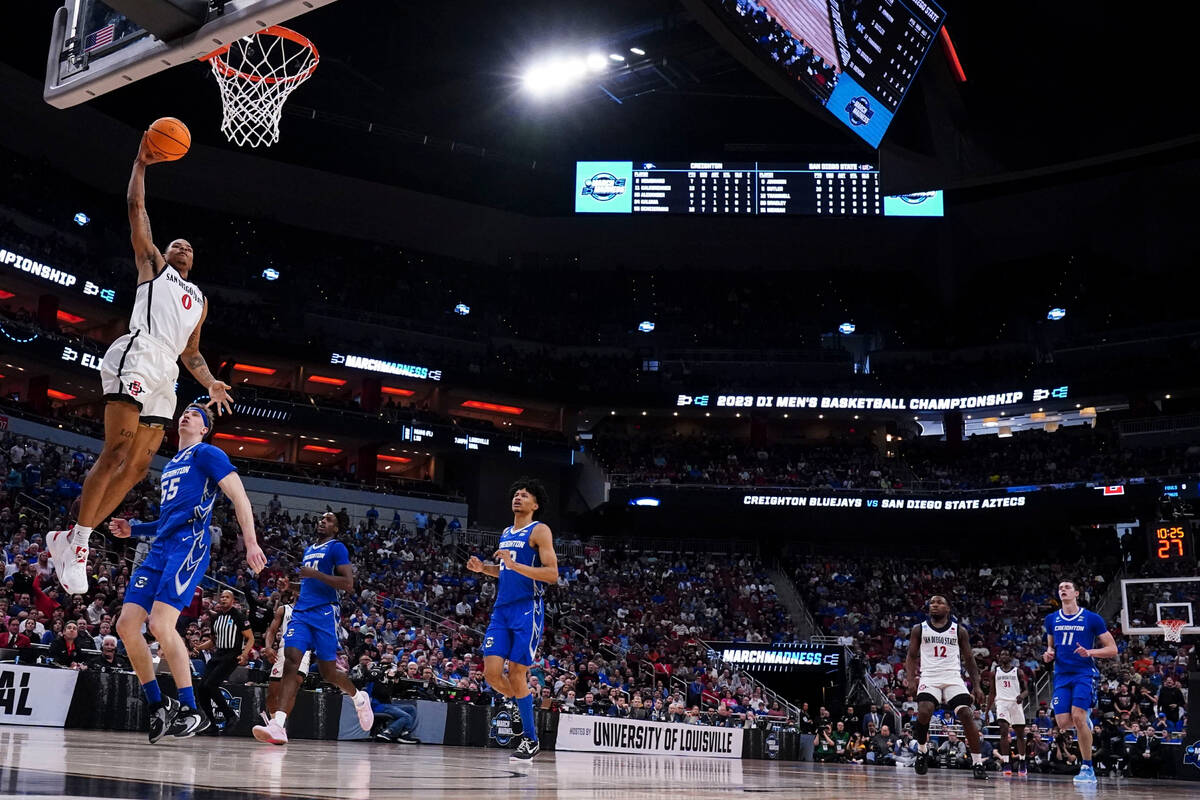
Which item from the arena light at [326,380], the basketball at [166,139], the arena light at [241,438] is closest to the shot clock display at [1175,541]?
the basketball at [166,139]

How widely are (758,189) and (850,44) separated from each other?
26924 mm

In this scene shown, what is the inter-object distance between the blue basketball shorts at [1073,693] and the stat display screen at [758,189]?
29.6 meters

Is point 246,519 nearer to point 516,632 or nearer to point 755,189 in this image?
point 516,632

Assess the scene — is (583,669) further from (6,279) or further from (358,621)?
(6,279)

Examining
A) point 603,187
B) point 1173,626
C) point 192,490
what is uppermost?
point 603,187

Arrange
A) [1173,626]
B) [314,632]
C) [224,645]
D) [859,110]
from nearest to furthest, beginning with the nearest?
[314,632] < [224,645] < [859,110] < [1173,626]

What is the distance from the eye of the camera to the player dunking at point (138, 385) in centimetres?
677

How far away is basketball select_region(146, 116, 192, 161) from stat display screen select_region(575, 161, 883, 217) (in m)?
34.4

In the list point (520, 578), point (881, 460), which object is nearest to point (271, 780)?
point (520, 578)

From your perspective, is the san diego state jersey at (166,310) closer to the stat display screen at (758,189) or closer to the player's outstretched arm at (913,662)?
the player's outstretched arm at (913,662)

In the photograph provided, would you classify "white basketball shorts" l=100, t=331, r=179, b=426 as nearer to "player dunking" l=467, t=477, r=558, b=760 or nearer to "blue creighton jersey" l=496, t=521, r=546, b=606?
"player dunking" l=467, t=477, r=558, b=760

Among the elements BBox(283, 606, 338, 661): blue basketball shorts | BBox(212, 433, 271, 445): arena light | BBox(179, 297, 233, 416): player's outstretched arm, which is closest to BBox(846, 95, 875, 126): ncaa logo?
Result: BBox(283, 606, 338, 661): blue basketball shorts

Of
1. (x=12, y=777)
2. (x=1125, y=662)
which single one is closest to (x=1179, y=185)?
(x=1125, y=662)

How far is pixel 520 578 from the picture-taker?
9180mm
